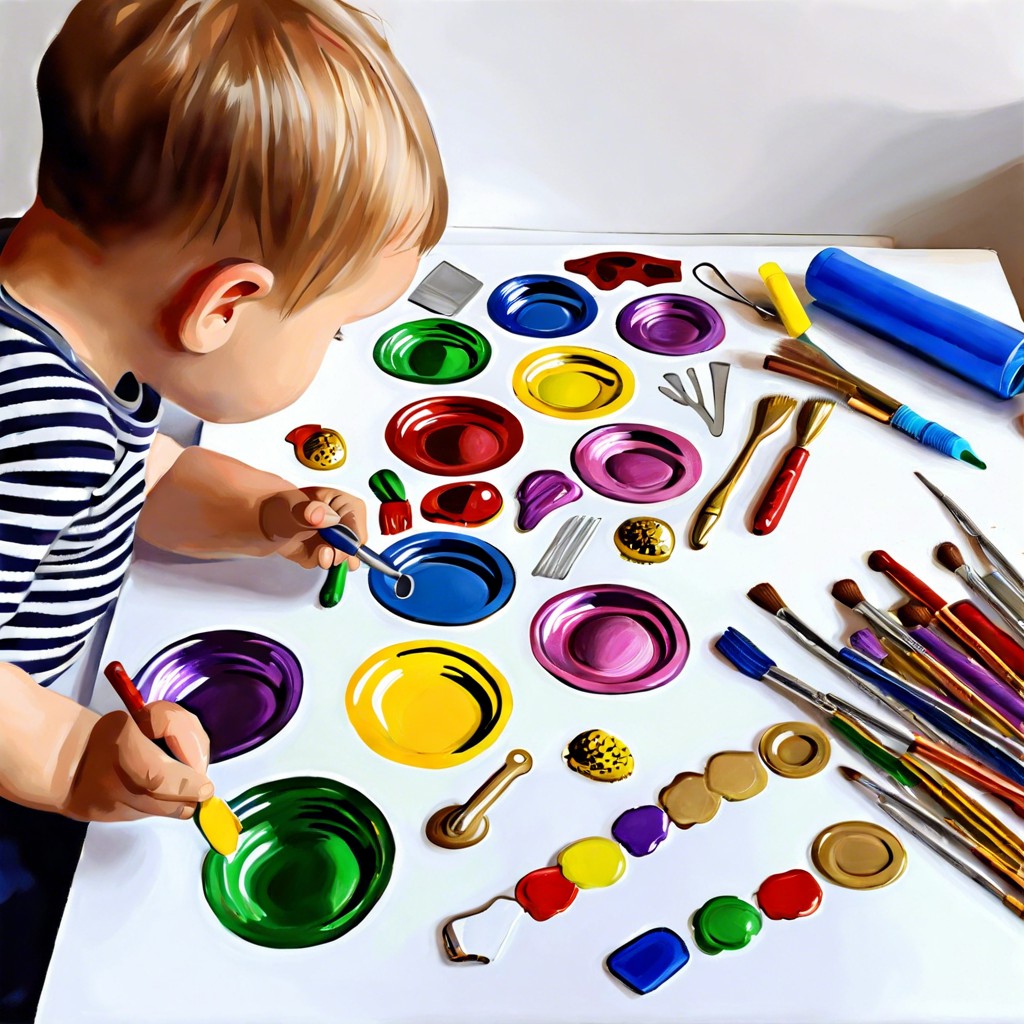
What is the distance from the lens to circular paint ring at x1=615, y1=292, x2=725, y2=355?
84cm

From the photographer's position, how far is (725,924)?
0.51m

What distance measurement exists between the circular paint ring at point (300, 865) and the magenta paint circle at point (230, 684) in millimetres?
39

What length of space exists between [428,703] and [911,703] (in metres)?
0.26

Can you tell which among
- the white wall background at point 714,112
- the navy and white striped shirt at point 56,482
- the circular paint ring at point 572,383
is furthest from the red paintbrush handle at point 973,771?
the white wall background at point 714,112

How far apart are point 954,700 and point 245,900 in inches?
15.0

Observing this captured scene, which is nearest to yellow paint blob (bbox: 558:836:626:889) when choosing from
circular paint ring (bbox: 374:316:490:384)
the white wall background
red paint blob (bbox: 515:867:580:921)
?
red paint blob (bbox: 515:867:580:921)

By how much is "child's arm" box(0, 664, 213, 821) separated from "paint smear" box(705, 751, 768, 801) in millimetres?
249

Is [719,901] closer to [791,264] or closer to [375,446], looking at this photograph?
[375,446]

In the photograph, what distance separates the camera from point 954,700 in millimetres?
609

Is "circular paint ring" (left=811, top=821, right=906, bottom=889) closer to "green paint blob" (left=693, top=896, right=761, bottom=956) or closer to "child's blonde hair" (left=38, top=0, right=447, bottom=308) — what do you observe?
"green paint blob" (left=693, top=896, right=761, bottom=956)

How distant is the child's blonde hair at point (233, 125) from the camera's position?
18.2 inches

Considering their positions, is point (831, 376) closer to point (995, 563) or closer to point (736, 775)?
point (995, 563)

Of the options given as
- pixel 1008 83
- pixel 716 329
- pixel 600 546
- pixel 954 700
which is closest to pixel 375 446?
pixel 600 546

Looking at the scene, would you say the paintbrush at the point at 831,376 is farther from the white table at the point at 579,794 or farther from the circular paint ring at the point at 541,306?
the circular paint ring at the point at 541,306
